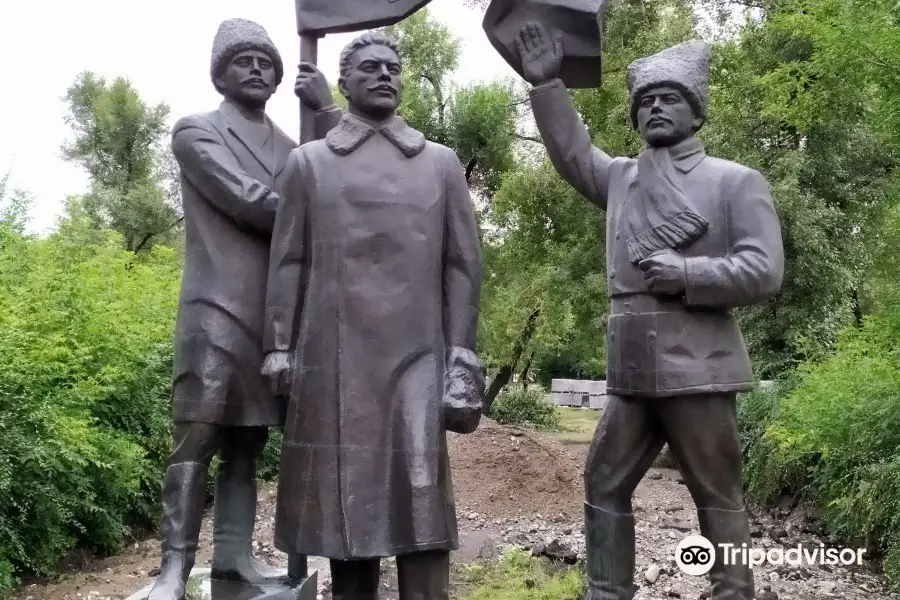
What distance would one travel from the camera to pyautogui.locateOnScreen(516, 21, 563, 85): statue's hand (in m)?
3.56

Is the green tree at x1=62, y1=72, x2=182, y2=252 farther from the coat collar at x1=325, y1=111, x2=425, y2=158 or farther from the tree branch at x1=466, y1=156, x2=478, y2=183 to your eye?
the coat collar at x1=325, y1=111, x2=425, y2=158

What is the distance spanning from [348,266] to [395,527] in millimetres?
928

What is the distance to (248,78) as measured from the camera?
134 inches

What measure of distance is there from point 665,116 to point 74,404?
578 centimetres

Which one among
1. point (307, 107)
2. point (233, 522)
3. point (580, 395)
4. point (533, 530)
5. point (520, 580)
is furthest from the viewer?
point (580, 395)

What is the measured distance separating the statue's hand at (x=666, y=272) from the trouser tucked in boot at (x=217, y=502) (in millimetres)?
1892

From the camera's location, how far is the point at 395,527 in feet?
8.79

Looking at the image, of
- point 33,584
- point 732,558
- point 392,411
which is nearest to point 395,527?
point 392,411

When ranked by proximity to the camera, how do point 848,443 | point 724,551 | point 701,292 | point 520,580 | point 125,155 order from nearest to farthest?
point 701,292
point 724,551
point 520,580
point 848,443
point 125,155

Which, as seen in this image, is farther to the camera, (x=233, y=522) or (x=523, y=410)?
(x=523, y=410)

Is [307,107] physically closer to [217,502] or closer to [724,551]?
[217,502]

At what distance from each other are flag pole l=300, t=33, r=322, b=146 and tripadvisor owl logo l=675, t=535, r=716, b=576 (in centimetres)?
245

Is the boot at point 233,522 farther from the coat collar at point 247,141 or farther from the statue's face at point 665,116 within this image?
the statue's face at point 665,116

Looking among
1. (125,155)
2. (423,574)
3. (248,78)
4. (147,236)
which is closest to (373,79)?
(248,78)
